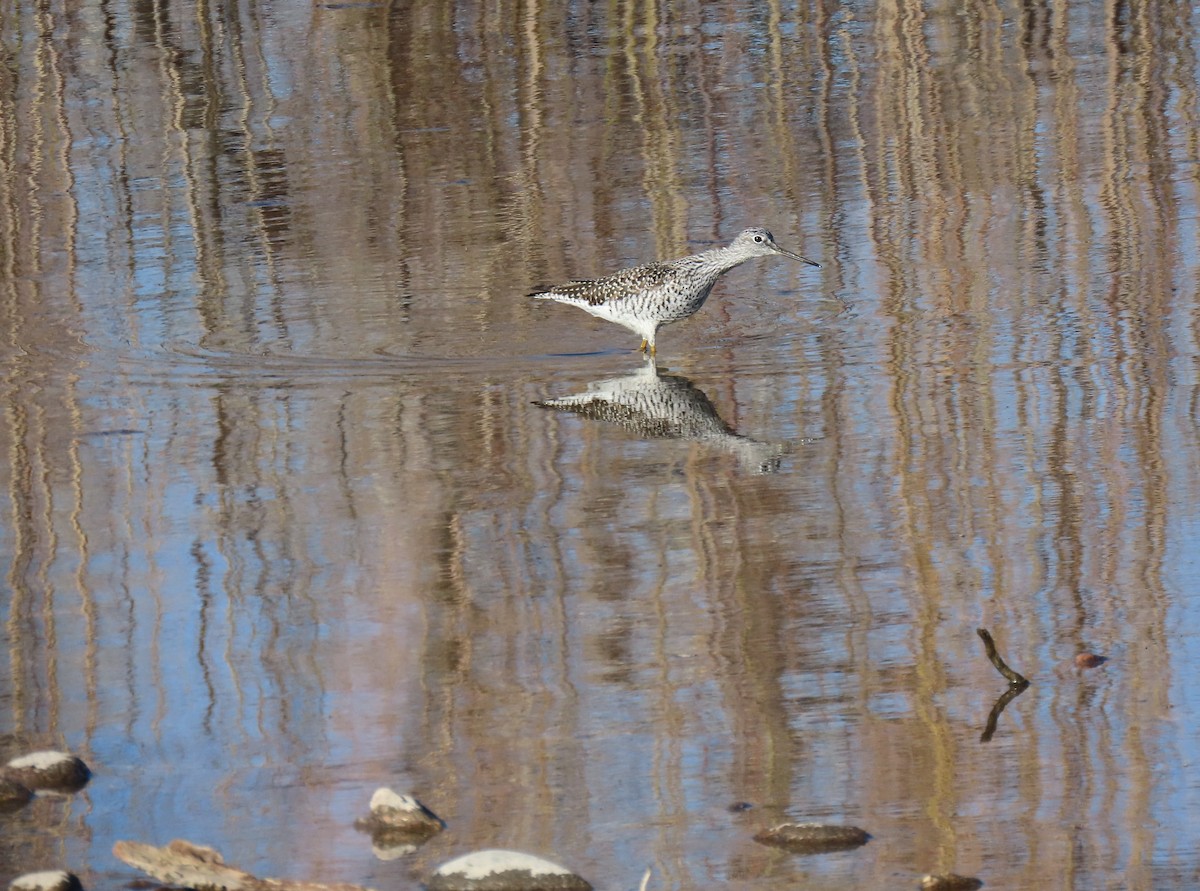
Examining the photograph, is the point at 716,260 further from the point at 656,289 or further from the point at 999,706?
the point at 999,706

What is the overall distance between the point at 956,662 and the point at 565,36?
43.7ft

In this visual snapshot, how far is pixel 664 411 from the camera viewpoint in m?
8.74

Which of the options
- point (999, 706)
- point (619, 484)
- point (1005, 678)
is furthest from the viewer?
point (619, 484)

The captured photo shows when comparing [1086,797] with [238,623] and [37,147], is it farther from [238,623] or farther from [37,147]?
[37,147]

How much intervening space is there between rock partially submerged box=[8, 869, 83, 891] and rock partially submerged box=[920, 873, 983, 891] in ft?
6.27

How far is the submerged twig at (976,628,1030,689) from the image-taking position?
18.2 feet

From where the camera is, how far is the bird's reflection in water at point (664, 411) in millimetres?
8047

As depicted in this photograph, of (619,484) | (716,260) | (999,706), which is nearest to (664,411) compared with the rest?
(619,484)

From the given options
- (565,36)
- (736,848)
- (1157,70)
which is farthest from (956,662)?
(565,36)

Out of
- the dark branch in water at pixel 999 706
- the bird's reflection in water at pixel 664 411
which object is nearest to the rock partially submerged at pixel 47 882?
the dark branch in water at pixel 999 706

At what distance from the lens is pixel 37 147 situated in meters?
15.2

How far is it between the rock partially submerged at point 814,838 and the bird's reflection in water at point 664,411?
9.83 ft

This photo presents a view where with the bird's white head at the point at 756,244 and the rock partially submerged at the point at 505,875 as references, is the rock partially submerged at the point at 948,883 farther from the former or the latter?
the bird's white head at the point at 756,244

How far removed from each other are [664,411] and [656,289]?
3.60 ft
